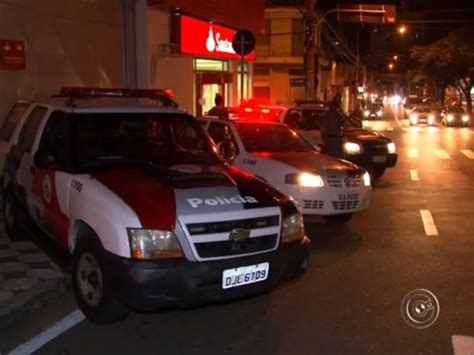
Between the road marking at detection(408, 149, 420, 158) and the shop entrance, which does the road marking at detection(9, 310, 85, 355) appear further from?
the road marking at detection(408, 149, 420, 158)

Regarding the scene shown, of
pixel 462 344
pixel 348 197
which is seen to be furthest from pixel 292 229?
pixel 348 197

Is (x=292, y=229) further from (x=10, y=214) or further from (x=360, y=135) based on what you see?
(x=360, y=135)

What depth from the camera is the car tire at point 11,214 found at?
25.8ft

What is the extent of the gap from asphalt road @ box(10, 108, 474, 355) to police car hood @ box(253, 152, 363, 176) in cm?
86

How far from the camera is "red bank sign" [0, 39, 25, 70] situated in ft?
36.1

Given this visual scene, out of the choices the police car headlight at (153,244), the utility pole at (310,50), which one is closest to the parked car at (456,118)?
the utility pole at (310,50)

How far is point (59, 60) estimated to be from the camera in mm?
12914

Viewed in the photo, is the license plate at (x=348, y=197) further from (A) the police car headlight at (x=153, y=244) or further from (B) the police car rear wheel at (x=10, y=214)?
(A) the police car headlight at (x=153, y=244)

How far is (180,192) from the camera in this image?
5254 mm

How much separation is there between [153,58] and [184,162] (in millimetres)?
10514

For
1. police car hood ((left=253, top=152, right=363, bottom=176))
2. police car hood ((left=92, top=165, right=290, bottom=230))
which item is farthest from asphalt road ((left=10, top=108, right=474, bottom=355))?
police car hood ((left=92, top=165, right=290, bottom=230))

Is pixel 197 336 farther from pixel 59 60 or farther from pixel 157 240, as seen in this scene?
pixel 59 60

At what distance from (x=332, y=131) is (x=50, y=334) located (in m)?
8.58

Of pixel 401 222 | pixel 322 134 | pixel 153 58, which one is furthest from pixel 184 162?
pixel 153 58
